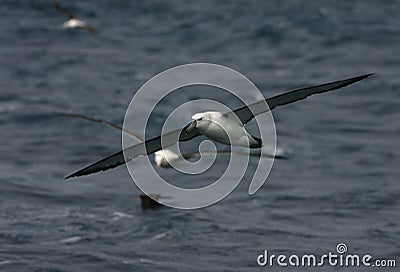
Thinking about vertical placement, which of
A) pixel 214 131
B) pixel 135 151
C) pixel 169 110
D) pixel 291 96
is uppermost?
pixel 169 110

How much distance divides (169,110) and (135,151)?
64.7 feet

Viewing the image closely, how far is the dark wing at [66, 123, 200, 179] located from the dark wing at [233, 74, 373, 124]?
86 centimetres

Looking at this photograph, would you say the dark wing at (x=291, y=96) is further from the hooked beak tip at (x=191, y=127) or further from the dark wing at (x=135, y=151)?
the dark wing at (x=135, y=151)

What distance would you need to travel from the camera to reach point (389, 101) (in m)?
34.9

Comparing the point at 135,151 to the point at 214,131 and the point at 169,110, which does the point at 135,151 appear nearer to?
the point at 214,131

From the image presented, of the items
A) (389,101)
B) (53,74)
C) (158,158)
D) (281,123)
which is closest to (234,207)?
(158,158)

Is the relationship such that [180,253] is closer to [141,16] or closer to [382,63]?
[382,63]

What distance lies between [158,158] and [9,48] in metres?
20.7

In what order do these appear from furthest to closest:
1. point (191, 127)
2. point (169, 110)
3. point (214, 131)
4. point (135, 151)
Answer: point (169, 110)
point (214, 131)
point (191, 127)
point (135, 151)

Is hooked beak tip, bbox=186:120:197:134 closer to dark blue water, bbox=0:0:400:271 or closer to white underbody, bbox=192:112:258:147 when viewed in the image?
white underbody, bbox=192:112:258:147

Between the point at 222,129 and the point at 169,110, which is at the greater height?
Answer: the point at 169,110

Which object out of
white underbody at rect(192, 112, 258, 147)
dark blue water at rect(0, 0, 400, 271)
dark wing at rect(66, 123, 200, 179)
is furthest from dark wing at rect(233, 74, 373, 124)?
dark blue water at rect(0, 0, 400, 271)

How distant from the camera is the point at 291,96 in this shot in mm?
14445

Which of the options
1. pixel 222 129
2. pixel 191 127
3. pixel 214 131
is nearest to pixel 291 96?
pixel 222 129
